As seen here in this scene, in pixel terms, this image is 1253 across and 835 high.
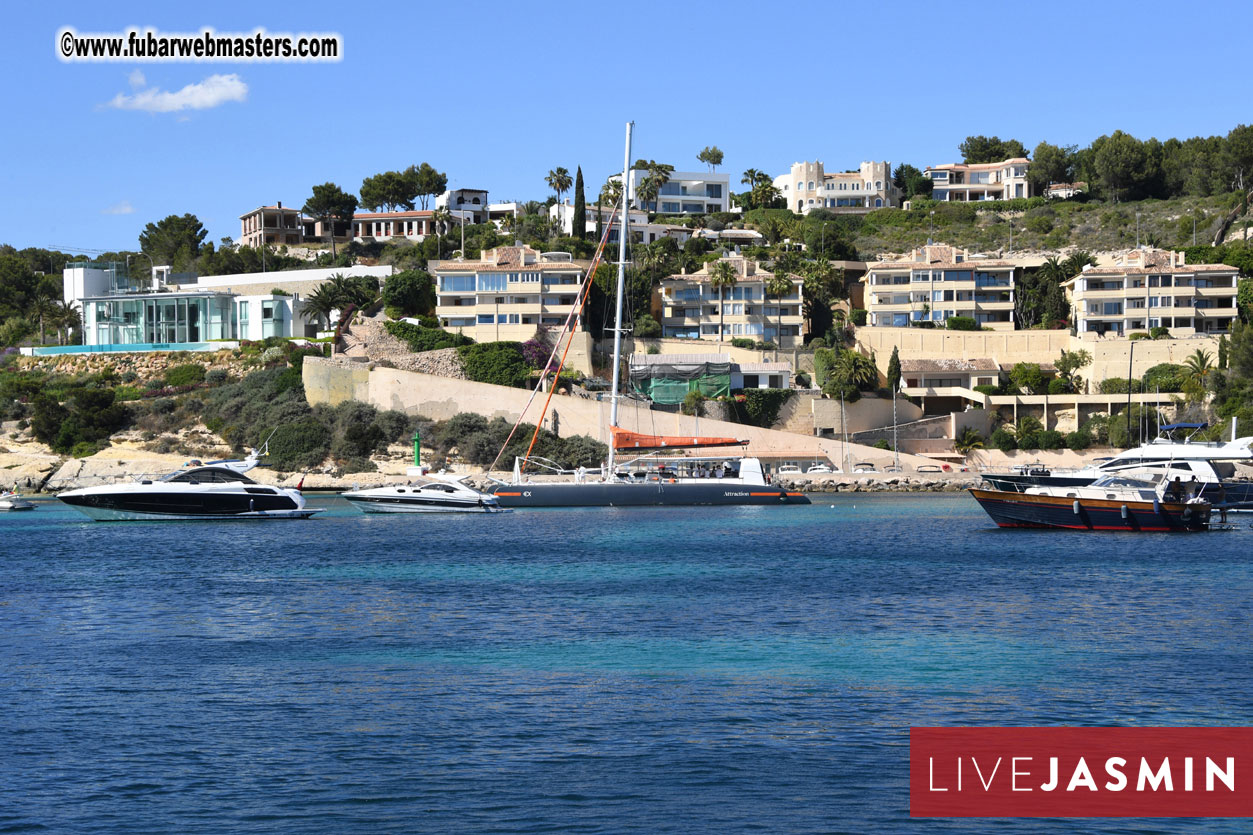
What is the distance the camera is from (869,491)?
71.8m

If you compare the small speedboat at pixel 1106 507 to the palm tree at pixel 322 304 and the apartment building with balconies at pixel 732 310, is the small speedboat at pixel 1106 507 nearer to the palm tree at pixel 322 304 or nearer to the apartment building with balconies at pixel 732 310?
the apartment building with balconies at pixel 732 310

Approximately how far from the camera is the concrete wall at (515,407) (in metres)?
72.2

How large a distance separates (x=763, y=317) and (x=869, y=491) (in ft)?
65.5

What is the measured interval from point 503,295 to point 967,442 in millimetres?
30098

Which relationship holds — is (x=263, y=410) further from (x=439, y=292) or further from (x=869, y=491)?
(x=869, y=491)

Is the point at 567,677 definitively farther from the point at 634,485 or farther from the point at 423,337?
the point at 423,337

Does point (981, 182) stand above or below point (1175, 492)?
above

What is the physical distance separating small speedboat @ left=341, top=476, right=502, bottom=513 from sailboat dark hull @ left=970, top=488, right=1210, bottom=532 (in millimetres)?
21873

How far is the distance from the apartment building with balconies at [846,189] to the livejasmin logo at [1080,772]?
115m

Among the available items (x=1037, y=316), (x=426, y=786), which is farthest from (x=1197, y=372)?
(x=426, y=786)

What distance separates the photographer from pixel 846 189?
130 m

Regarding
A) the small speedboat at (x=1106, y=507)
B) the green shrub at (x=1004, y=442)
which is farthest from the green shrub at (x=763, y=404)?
the small speedboat at (x=1106, y=507)

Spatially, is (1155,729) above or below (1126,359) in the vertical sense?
below

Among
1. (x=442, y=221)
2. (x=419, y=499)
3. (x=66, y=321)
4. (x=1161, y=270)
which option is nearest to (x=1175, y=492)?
(x=419, y=499)
